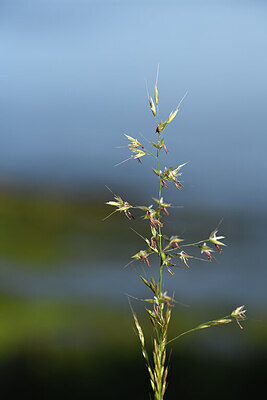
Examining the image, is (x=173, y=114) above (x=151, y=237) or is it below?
above

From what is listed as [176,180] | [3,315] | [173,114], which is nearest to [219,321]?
[176,180]

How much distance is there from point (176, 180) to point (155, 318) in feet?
0.82

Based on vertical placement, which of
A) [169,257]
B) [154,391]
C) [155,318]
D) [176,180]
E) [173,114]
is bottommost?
[154,391]

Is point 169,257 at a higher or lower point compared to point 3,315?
higher

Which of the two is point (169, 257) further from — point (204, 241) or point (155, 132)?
point (155, 132)

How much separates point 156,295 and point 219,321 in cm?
12

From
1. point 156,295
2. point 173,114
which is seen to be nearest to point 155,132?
point 173,114

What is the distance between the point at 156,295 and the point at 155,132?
0.92 feet

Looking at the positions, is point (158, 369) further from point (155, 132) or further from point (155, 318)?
point (155, 132)

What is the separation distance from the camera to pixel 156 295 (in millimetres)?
921

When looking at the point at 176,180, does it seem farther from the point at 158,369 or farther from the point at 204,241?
the point at 158,369

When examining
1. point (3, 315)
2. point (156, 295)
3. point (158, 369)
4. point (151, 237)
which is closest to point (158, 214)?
point (151, 237)

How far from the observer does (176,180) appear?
2.93ft

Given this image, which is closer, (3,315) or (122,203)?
(122,203)
